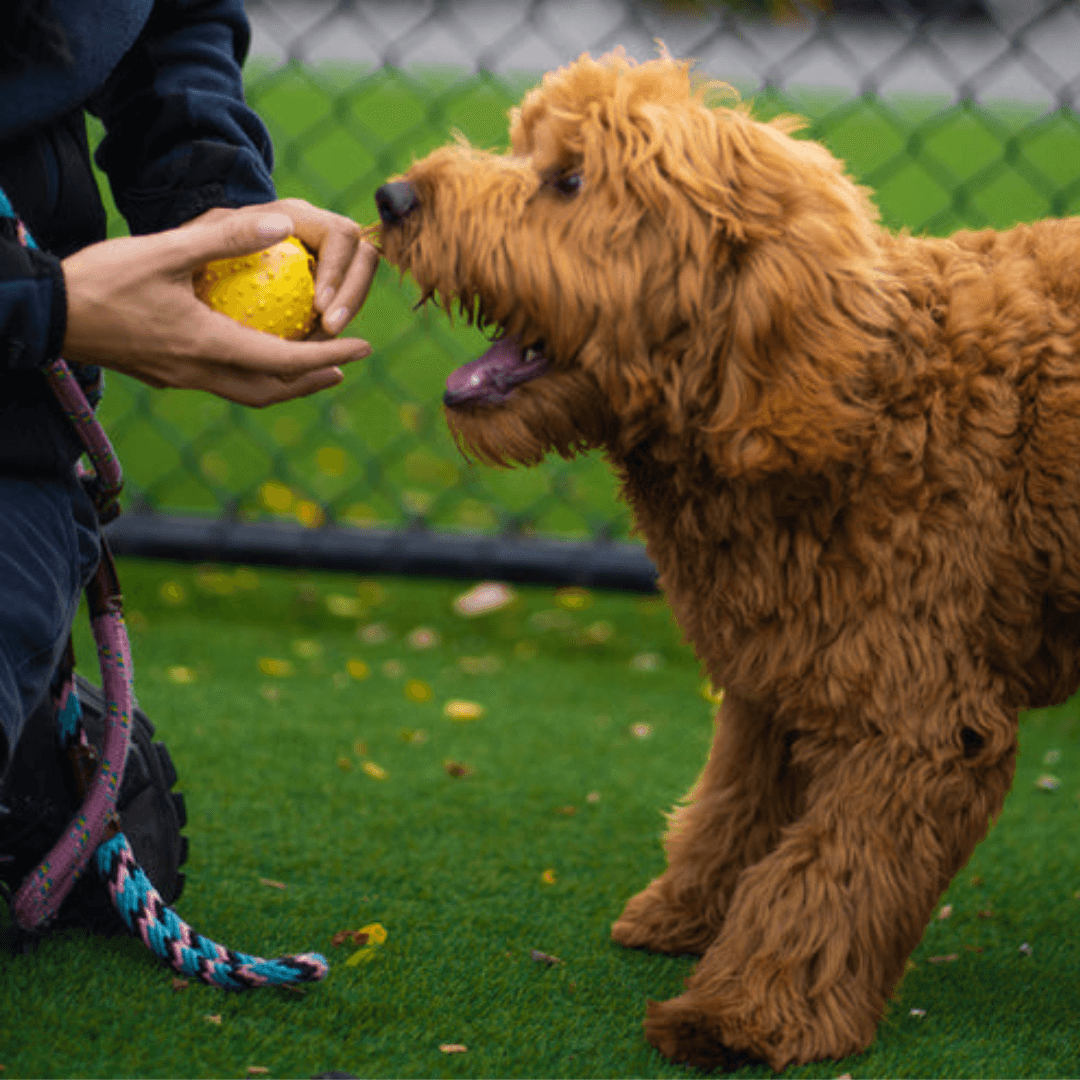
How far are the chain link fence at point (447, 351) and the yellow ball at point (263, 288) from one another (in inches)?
30.6

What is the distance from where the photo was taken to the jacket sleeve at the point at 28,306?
1.56 m

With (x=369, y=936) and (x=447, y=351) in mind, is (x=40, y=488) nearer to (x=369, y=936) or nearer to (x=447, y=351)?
(x=369, y=936)

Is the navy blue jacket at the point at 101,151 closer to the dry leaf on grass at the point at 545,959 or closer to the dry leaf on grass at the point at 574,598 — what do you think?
the dry leaf on grass at the point at 545,959

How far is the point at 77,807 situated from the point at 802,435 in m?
1.23

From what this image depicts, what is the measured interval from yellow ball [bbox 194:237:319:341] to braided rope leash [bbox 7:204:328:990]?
0.27 meters

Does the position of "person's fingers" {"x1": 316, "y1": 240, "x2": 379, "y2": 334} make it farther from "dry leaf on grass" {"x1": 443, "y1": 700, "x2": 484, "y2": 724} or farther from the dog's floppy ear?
"dry leaf on grass" {"x1": 443, "y1": 700, "x2": 484, "y2": 724}

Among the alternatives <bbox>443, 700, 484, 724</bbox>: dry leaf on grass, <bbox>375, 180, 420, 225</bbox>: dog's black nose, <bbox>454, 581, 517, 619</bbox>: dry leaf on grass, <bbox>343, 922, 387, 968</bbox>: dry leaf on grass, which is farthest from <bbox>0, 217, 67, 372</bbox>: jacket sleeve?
<bbox>454, 581, 517, 619</bbox>: dry leaf on grass

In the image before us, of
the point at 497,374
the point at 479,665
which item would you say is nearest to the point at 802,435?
the point at 497,374

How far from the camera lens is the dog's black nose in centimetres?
175

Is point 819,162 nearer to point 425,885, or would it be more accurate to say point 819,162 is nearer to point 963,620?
point 963,620

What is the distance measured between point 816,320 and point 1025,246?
17.5 inches

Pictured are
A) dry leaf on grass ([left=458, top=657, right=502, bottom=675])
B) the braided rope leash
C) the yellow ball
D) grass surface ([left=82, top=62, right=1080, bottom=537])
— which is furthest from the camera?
grass surface ([left=82, top=62, right=1080, bottom=537])

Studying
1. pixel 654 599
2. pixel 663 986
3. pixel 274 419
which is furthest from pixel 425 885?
pixel 274 419

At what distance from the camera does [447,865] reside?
252 cm
